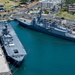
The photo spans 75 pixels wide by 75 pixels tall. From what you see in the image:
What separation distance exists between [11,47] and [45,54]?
3487 millimetres

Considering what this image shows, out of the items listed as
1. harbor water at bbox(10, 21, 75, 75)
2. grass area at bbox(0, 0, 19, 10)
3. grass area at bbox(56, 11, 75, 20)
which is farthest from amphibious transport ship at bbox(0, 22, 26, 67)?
grass area at bbox(0, 0, 19, 10)

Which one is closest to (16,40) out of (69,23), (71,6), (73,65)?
(73,65)

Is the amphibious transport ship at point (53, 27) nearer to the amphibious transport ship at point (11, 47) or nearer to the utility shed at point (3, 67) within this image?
the amphibious transport ship at point (11, 47)

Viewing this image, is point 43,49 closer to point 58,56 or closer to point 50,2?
point 58,56

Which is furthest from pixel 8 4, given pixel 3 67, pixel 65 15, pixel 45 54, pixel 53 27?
pixel 3 67

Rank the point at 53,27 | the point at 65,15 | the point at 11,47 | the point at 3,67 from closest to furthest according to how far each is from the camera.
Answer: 1. the point at 3,67
2. the point at 11,47
3. the point at 53,27
4. the point at 65,15

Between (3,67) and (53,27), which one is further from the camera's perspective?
(53,27)

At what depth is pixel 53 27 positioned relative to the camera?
37.6 meters

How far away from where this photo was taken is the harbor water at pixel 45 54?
27281 mm

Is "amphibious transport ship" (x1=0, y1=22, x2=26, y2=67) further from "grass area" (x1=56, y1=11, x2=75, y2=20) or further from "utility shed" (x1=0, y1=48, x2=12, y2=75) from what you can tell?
"grass area" (x1=56, y1=11, x2=75, y2=20)

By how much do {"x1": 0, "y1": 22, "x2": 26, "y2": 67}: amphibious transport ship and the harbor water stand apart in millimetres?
739

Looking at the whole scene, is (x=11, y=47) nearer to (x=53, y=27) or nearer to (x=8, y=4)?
(x=53, y=27)

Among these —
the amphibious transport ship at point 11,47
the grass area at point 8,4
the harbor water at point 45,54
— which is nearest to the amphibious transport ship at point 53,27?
the harbor water at point 45,54

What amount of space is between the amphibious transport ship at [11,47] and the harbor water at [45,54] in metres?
0.74
